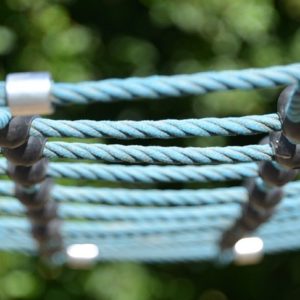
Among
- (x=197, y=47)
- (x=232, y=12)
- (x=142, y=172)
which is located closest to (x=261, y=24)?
Result: (x=232, y=12)

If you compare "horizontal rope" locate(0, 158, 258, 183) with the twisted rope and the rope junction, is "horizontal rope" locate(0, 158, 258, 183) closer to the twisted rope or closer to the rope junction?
the rope junction

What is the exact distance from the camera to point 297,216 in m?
1.14

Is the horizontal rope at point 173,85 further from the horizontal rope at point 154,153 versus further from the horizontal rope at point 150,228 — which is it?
the horizontal rope at point 150,228

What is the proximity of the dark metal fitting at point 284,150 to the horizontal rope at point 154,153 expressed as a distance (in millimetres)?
16

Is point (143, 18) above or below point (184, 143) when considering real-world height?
above

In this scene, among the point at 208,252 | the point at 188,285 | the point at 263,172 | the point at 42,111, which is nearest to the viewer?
the point at 42,111

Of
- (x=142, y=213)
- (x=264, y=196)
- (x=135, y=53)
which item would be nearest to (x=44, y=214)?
→ (x=142, y=213)

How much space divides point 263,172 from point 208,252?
0.57 meters

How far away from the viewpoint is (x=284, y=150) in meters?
0.71

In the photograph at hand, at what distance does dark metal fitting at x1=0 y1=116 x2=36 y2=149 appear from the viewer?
26.7 inches

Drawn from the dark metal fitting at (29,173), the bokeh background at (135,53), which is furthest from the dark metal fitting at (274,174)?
the bokeh background at (135,53)

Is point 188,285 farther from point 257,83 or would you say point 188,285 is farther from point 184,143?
point 257,83

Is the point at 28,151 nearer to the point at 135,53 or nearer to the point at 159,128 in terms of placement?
the point at 159,128

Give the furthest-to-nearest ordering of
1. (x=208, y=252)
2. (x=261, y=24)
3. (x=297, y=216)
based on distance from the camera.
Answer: (x=261, y=24), (x=208, y=252), (x=297, y=216)
